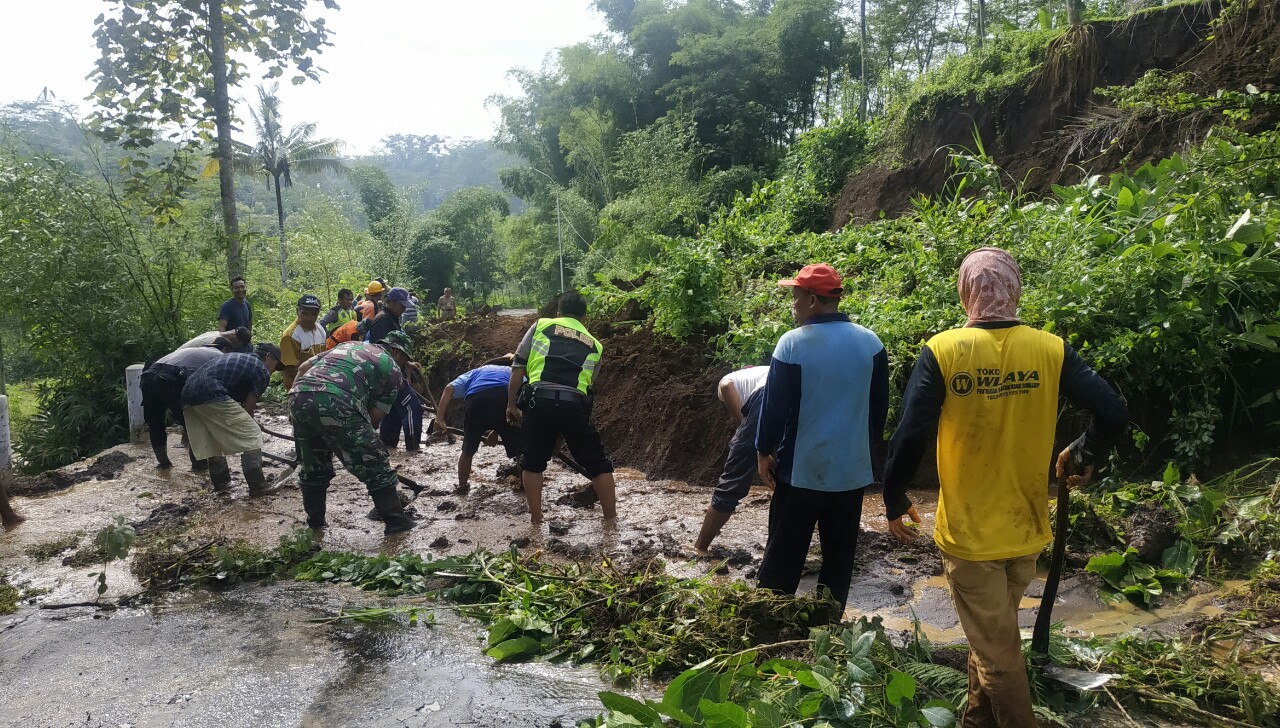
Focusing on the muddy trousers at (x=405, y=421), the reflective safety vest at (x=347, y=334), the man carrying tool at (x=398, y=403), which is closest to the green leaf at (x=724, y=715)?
the man carrying tool at (x=398, y=403)

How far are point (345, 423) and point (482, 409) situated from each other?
5.17ft

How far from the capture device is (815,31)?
2255cm

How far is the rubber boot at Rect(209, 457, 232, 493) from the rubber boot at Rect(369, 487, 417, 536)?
2.50 meters

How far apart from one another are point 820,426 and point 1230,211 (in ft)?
16.4

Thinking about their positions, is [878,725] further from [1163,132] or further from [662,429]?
[1163,132]

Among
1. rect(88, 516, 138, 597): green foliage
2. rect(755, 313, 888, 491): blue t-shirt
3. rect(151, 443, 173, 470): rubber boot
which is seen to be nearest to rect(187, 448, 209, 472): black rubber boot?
rect(151, 443, 173, 470): rubber boot

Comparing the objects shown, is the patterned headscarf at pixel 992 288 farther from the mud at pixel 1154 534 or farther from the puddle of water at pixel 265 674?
the mud at pixel 1154 534

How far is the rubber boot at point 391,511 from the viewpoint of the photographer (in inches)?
239

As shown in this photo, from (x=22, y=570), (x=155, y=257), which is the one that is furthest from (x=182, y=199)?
(x=22, y=570)

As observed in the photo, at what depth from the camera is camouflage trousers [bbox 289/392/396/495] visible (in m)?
5.71

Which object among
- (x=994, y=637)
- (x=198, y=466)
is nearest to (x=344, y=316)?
(x=198, y=466)

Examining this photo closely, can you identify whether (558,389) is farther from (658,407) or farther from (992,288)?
(992,288)

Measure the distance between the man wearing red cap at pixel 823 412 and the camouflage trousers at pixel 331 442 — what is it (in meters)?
3.39

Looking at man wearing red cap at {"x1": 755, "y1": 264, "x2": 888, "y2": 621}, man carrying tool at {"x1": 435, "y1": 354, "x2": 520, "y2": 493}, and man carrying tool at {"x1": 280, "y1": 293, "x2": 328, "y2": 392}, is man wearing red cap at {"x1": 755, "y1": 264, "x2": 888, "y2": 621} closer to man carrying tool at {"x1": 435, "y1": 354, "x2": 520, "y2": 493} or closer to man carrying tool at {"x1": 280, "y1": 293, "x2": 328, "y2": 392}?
man carrying tool at {"x1": 435, "y1": 354, "x2": 520, "y2": 493}
